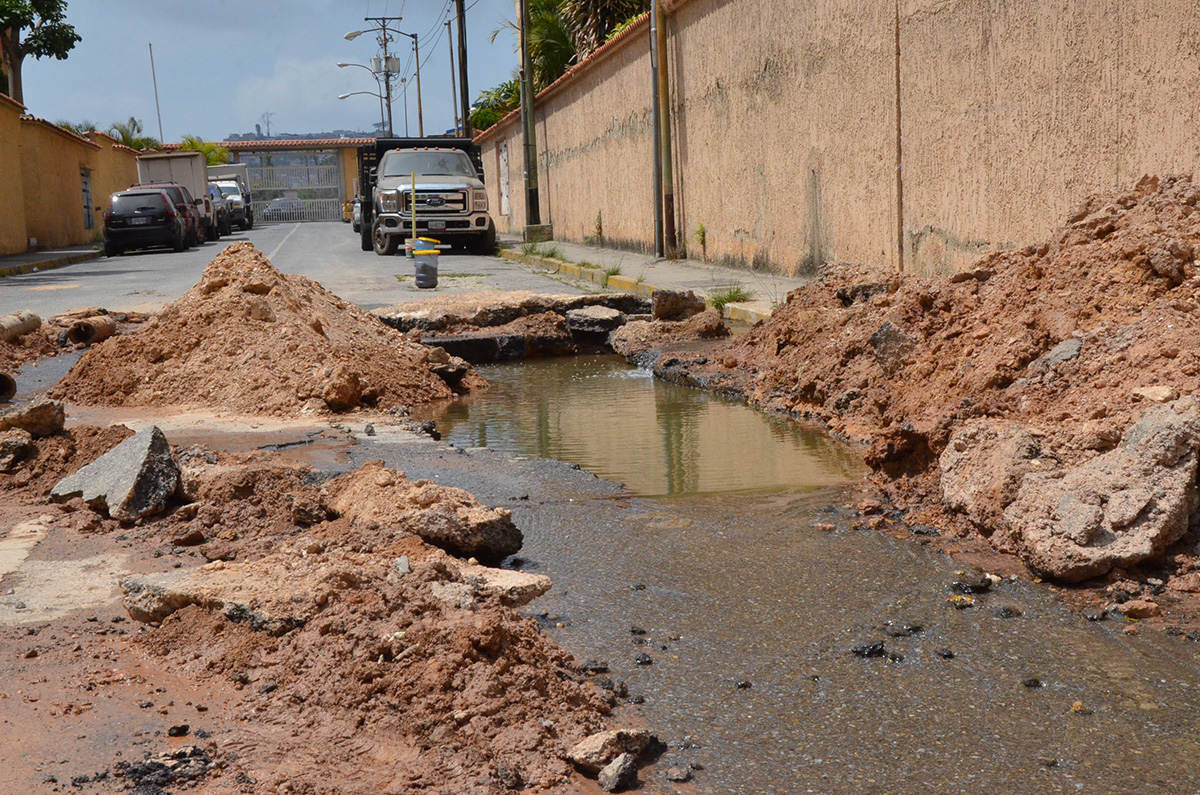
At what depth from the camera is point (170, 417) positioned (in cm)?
766

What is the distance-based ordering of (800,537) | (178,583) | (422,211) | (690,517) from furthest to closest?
(422,211) < (690,517) < (800,537) < (178,583)

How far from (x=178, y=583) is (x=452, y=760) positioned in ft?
4.67

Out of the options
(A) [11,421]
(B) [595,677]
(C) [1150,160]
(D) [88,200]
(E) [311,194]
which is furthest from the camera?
(E) [311,194]

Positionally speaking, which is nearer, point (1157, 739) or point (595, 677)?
point (1157, 739)

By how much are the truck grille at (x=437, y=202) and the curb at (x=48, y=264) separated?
792 centimetres

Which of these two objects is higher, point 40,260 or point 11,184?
point 11,184

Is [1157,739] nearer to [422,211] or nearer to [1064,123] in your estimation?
[1064,123]

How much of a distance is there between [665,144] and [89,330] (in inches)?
406

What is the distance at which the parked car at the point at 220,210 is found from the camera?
41213 millimetres

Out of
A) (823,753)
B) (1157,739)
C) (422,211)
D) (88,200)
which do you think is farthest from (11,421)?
(88,200)

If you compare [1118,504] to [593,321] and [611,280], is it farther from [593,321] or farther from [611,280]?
[611,280]

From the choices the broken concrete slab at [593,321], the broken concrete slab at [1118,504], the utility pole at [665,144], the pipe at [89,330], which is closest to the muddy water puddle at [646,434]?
the broken concrete slab at [1118,504]

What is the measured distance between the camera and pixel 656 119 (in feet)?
62.1

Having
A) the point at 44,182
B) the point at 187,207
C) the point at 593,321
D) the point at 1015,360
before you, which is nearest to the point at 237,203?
the point at 44,182
